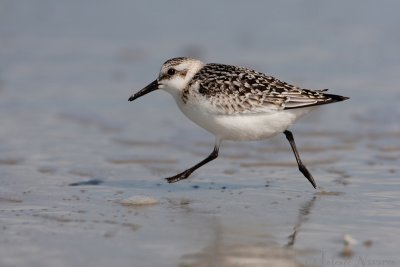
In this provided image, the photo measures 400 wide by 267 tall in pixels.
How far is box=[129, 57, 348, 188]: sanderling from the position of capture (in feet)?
22.7

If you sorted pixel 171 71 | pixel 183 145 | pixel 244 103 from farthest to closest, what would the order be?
pixel 183 145, pixel 171 71, pixel 244 103

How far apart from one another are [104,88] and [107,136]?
79.4 inches

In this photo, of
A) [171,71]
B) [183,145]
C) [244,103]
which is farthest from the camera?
[183,145]

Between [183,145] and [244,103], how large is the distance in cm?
198

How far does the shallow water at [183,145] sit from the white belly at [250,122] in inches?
18.7

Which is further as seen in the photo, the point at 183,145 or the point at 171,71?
the point at 183,145

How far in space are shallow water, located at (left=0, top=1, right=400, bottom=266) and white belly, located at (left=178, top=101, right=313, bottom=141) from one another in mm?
475

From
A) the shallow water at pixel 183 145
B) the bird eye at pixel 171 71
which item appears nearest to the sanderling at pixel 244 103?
the bird eye at pixel 171 71

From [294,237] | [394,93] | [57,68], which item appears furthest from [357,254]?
[57,68]

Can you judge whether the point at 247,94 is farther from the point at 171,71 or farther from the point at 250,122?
the point at 171,71

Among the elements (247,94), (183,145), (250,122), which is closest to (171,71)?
(247,94)

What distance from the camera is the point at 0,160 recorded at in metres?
7.91

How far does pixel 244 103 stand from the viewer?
22.7 ft

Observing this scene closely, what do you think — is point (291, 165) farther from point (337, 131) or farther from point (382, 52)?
point (382, 52)
